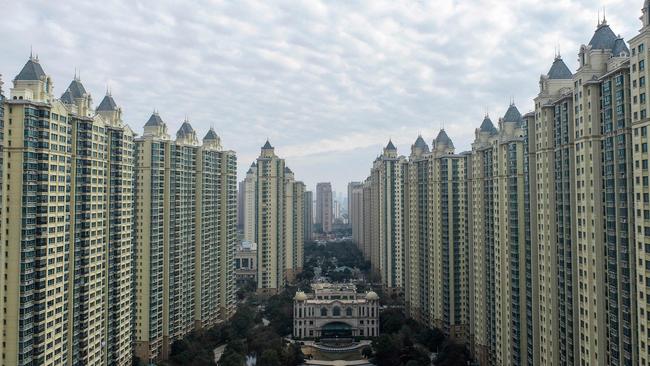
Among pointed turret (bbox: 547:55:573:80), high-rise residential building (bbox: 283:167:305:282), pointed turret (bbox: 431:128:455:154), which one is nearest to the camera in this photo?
pointed turret (bbox: 547:55:573:80)

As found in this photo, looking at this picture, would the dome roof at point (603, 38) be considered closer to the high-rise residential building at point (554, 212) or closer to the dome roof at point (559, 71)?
the high-rise residential building at point (554, 212)

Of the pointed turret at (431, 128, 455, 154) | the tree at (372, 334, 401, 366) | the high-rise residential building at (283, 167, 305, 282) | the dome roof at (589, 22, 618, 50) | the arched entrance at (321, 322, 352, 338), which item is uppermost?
the dome roof at (589, 22, 618, 50)

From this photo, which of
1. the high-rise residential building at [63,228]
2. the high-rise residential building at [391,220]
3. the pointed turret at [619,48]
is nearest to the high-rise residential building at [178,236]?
the high-rise residential building at [63,228]

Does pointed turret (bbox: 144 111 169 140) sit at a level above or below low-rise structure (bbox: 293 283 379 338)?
above

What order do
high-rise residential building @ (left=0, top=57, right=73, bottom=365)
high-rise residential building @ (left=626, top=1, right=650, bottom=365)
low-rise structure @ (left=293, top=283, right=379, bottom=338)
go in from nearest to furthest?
high-rise residential building @ (left=626, top=1, right=650, bottom=365)
high-rise residential building @ (left=0, top=57, right=73, bottom=365)
low-rise structure @ (left=293, top=283, right=379, bottom=338)

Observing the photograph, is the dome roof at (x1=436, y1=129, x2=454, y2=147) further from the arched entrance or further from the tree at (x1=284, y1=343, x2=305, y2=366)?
the tree at (x1=284, y1=343, x2=305, y2=366)

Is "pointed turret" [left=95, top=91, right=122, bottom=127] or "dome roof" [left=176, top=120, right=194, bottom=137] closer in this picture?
"pointed turret" [left=95, top=91, right=122, bottom=127]

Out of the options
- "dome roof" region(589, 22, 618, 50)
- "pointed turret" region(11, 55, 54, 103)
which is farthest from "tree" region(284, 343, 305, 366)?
"dome roof" region(589, 22, 618, 50)
